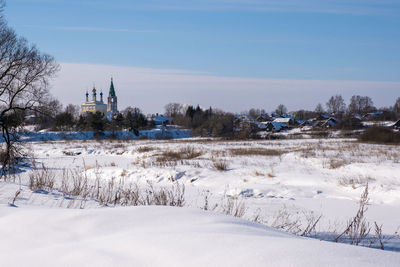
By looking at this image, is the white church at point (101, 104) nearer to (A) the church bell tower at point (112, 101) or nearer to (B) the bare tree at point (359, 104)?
(A) the church bell tower at point (112, 101)

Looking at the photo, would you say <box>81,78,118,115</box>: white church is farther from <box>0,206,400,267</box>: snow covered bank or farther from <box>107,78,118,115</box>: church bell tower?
<box>0,206,400,267</box>: snow covered bank

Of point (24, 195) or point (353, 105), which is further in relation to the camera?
point (353, 105)

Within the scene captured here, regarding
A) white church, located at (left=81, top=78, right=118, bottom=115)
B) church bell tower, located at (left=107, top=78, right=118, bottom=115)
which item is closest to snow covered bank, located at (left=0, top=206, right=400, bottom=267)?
white church, located at (left=81, top=78, right=118, bottom=115)

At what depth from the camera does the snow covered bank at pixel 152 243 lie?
1871 millimetres

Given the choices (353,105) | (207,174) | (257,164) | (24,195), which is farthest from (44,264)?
(353,105)

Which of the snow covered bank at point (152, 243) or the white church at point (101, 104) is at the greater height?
the white church at point (101, 104)

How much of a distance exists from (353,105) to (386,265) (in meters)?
133

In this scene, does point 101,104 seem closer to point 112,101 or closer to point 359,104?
point 112,101

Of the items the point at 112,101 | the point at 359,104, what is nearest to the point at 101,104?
the point at 112,101

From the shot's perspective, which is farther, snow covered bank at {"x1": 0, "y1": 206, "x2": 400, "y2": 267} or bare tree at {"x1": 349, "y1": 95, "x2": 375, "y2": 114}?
bare tree at {"x1": 349, "y1": 95, "x2": 375, "y2": 114}

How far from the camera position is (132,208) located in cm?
329

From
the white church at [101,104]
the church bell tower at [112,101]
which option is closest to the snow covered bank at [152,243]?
the white church at [101,104]

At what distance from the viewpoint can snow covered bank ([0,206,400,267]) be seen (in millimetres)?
1871

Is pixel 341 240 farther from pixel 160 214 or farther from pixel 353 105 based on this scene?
pixel 353 105
